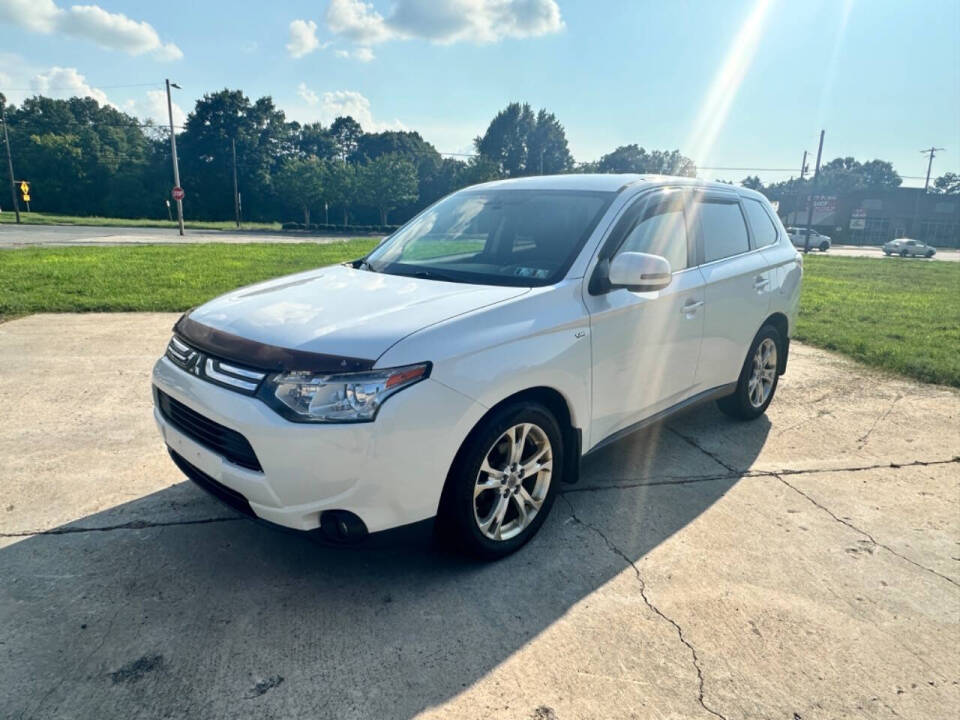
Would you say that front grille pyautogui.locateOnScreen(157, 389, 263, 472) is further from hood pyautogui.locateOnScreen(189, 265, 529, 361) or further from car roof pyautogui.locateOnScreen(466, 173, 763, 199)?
car roof pyautogui.locateOnScreen(466, 173, 763, 199)

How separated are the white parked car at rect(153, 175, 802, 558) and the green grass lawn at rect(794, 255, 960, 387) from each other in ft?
12.6

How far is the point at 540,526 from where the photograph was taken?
317 cm

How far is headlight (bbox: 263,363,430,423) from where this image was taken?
2320mm

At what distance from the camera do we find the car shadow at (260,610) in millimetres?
2152

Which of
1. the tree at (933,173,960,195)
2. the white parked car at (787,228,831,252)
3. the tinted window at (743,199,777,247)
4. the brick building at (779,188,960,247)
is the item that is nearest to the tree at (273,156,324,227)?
the white parked car at (787,228,831,252)

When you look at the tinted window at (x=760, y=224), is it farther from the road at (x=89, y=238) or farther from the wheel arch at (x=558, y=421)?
the road at (x=89, y=238)

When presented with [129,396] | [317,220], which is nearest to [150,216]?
[317,220]

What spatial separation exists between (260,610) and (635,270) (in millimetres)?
2276

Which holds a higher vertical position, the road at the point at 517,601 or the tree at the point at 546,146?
the tree at the point at 546,146

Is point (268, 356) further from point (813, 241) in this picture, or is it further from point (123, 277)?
point (813, 241)

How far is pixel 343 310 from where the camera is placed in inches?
109

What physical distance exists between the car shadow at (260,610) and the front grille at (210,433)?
2.08 ft

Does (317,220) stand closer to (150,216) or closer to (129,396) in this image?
(150,216)

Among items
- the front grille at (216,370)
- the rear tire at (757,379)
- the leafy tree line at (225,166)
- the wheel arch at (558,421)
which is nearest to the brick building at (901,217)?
the leafy tree line at (225,166)
